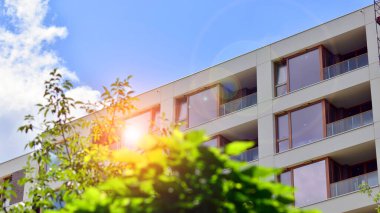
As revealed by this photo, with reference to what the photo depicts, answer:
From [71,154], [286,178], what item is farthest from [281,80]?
[71,154]

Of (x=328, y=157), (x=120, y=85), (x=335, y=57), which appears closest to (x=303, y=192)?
(x=328, y=157)

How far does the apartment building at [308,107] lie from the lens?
126 feet

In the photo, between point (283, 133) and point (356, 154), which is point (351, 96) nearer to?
point (356, 154)

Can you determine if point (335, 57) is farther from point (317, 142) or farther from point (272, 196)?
point (272, 196)

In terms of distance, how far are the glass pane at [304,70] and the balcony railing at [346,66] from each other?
53cm

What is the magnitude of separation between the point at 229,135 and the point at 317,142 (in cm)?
595

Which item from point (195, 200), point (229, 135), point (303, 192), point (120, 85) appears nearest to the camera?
point (195, 200)

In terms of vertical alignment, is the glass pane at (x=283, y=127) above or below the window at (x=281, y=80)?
below

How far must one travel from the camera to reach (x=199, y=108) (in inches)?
1780

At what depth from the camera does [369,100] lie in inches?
1598

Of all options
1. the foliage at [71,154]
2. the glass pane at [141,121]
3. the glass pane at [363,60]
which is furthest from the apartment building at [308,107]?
the foliage at [71,154]

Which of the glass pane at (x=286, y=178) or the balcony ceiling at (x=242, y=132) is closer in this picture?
the glass pane at (x=286, y=178)

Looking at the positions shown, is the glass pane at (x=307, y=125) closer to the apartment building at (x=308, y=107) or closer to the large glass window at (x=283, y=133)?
the apartment building at (x=308, y=107)

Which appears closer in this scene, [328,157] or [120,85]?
[120,85]
